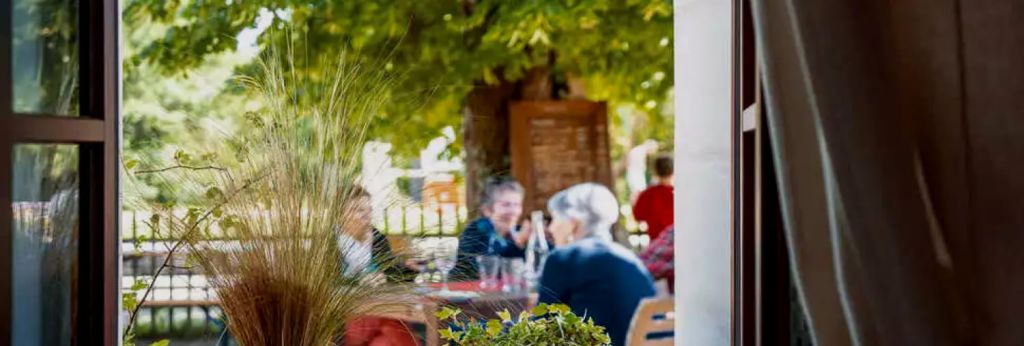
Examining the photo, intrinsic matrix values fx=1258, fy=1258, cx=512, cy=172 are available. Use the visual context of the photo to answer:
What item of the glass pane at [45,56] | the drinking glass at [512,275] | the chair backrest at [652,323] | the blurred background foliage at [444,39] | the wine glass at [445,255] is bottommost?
the chair backrest at [652,323]

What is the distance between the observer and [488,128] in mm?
7770

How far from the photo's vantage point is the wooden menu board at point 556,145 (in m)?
7.80

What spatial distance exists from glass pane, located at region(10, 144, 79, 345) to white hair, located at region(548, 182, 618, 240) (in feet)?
9.55

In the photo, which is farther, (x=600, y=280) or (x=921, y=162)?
(x=600, y=280)

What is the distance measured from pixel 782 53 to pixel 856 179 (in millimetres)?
170

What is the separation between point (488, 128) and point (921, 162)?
22.2 ft

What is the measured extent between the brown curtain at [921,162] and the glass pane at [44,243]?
2.48 ft

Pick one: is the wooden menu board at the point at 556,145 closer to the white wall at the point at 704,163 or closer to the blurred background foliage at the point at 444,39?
the blurred background foliage at the point at 444,39

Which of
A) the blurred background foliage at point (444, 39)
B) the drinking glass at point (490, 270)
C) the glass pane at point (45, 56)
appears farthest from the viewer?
the blurred background foliage at point (444, 39)

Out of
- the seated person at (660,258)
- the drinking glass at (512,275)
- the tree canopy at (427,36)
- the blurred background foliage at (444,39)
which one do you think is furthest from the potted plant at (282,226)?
the tree canopy at (427,36)

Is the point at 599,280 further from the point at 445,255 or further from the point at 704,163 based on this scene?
the point at 704,163

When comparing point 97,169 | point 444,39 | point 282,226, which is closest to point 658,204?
point 444,39

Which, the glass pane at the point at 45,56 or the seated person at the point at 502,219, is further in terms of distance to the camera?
the seated person at the point at 502,219

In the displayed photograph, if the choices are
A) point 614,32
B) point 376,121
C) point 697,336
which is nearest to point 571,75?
point 614,32
